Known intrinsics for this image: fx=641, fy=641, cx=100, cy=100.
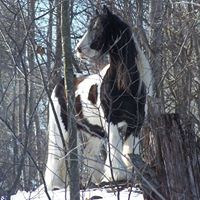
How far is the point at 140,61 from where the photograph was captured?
303 inches

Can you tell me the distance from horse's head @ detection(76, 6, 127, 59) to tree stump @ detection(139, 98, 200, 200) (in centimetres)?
328

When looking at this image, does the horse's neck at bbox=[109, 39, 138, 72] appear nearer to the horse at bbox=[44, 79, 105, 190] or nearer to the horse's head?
the horse's head

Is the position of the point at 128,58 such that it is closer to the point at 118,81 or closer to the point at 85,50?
the point at 118,81

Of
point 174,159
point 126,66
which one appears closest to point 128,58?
point 126,66

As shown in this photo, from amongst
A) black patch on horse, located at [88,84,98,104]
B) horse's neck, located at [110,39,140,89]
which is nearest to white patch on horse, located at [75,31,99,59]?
horse's neck, located at [110,39,140,89]

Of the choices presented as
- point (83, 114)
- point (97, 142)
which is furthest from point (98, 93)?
point (97, 142)

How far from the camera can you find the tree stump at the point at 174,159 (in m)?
4.37

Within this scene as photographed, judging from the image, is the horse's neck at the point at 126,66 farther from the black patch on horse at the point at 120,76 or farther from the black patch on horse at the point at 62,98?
the black patch on horse at the point at 62,98

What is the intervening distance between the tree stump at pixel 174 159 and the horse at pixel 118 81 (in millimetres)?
2595

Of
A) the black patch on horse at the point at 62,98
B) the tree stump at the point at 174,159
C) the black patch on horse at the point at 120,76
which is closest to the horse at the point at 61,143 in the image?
the black patch on horse at the point at 62,98

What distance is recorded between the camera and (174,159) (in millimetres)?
4414

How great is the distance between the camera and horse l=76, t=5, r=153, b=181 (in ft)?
24.3

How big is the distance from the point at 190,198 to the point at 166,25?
656 cm

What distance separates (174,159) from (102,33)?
11.9 ft
